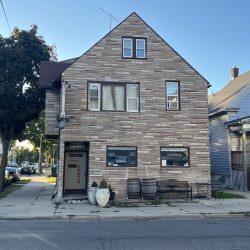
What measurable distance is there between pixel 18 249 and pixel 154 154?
11566 mm

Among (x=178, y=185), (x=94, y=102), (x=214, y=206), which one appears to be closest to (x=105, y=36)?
(x=94, y=102)

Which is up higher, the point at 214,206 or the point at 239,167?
the point at 239,167

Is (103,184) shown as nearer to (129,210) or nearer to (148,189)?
(129,210)

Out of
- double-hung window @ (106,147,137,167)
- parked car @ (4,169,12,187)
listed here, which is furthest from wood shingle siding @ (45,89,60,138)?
parked car @ (4,169,12,187)

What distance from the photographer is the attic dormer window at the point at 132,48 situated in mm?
19328

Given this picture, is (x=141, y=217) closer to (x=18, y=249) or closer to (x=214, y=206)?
(x=214, y=206)

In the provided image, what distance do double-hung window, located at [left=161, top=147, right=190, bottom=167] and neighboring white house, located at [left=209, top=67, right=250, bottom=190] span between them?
189 inches

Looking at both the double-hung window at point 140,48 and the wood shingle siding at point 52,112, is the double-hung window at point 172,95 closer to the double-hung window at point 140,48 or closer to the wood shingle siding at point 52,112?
the double-hung window at point 140,48

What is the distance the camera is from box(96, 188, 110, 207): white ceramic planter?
15.9 metres

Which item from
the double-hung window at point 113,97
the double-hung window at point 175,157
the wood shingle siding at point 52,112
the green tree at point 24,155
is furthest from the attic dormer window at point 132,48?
the green tree at point 24,155

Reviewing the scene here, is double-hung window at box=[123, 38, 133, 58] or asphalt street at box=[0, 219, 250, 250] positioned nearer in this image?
asphalt street at box=[0, 219, 250, 250]

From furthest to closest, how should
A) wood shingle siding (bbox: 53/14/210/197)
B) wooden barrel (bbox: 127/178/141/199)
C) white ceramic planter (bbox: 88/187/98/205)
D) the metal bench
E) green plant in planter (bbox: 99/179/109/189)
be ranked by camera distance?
wood shingle siding (bbox: 53/14/210/197) → the metal bench → wooden barrel (bbox: 127/178/141/199) → white ceramic planter (bbox: 88/187/98/205) → green plant in planter (bbox: 99/179/109/189)

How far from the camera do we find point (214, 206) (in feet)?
52.5

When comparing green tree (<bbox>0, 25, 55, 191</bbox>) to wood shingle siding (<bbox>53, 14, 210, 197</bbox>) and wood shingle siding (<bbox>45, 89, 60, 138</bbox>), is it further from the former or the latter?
wood shingle siding (<bbox>53, 14, 210, 197</bbox>)
